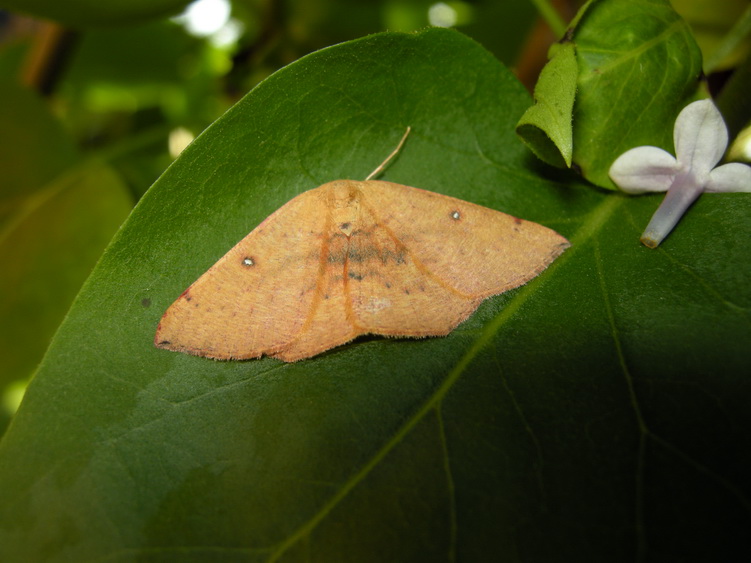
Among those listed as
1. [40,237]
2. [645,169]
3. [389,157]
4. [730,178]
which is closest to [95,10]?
[40,237]

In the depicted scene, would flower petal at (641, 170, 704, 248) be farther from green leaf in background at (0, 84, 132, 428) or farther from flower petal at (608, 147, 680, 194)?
green leaf in background at (0, 84, 132, 428)

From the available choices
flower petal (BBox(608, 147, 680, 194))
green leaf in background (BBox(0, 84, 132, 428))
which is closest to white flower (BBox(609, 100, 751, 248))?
flower petal (BBox(608, 147, 680, 194))

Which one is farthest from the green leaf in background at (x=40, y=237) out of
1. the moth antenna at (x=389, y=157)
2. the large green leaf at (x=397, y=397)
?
the moth antenna at (x=389, y=157)

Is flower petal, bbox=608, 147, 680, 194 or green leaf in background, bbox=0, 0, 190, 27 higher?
green leaf in background, bbox=0, 0, 190, 27

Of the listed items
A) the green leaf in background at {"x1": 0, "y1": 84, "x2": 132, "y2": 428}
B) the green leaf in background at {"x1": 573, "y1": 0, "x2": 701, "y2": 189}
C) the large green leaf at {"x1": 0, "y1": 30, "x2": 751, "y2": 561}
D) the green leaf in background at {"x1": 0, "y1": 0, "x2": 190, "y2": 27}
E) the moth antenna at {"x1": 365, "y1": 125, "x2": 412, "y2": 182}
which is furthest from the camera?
the green leaf in background at {"x1": 0, "y1": 84, "x2": 132, "y2": 428}

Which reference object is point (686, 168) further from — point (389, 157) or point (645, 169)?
point (389, 157)

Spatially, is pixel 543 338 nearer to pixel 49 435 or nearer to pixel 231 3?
pixel 49 435

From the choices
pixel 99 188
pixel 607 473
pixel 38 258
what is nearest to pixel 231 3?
pixel 99 188
